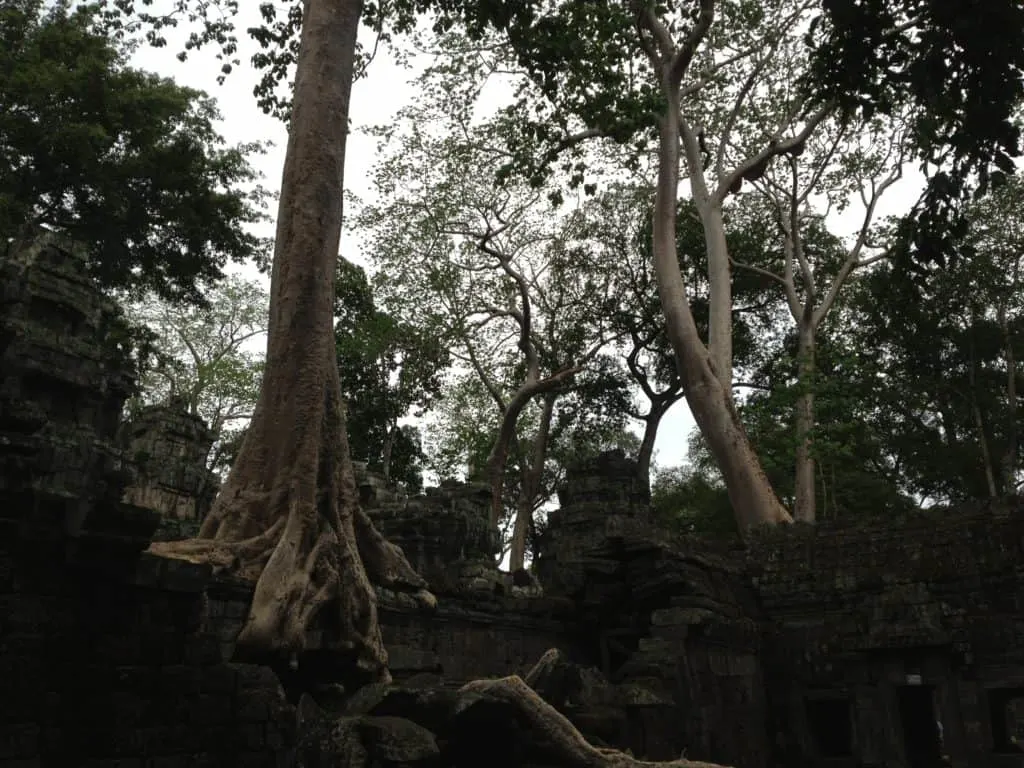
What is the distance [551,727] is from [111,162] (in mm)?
19943

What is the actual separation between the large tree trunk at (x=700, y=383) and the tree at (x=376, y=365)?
31.3 feet

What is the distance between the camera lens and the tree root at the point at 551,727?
18.2ft

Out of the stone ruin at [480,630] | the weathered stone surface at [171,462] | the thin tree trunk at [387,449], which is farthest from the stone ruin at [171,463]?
the thin tree trunk at [387,449]

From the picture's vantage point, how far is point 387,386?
92.0ft

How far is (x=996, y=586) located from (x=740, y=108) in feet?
45.3

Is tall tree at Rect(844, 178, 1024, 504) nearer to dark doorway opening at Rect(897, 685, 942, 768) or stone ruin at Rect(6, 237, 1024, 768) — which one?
stone ruin at Rect(6, 237, 1024, 768)

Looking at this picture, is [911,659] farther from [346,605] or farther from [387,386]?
[387,386]

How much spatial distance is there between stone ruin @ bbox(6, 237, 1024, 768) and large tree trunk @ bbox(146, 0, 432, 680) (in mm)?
353

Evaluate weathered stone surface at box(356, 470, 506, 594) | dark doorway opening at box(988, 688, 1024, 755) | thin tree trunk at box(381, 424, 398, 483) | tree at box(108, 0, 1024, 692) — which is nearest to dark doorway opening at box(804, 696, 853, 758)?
dark doorway opening at box(988, 688, 1024, 755)

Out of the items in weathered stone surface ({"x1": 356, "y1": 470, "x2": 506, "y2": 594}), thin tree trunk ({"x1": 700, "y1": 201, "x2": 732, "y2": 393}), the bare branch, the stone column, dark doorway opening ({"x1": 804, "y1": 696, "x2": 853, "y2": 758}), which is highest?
the bare branch

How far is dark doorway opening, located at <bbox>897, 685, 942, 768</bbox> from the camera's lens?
11.5m

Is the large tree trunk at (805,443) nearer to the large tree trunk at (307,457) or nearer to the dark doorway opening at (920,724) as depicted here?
the dark doorway opening at (920,724)

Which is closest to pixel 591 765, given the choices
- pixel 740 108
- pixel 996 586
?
pixel 996 586

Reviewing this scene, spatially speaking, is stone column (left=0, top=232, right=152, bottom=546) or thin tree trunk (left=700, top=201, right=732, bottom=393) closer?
stone column (left=0, top=232, right=152, bottom=546)
